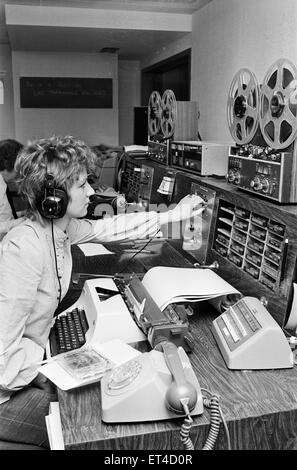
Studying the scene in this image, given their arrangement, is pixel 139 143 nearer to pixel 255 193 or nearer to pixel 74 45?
pixel 74 45

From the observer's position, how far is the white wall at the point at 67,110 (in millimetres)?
4246

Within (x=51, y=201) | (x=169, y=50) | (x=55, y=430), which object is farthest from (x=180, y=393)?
(x=169, y=50)

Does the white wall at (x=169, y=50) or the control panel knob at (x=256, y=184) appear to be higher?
the white wall at (x=169, y=50)

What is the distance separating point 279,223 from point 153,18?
2.88 metres

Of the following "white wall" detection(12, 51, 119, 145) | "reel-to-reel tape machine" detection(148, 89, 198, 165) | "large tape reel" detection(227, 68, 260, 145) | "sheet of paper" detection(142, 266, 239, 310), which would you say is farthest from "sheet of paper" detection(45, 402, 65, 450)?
"white wall" detection(12, 51, 119, 145)

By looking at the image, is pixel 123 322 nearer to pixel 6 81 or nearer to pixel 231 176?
pixel 231 176

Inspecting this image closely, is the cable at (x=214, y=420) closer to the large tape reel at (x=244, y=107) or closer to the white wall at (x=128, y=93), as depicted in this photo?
the large tape reel at (x=244, y=107)

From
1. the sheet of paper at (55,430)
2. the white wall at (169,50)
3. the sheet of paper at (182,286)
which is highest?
the white wall at (169,50)

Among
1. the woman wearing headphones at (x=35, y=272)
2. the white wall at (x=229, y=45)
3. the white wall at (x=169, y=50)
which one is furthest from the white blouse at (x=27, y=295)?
the white wall at (x=169, y=50)

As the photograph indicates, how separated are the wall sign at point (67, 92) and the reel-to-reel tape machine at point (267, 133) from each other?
107 inches

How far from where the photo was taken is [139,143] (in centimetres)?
389

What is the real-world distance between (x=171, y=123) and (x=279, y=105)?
3.94 ft
